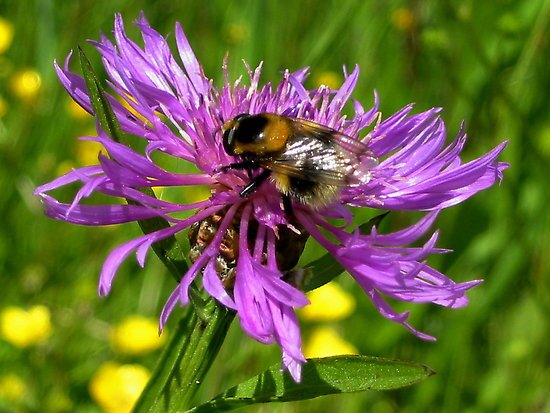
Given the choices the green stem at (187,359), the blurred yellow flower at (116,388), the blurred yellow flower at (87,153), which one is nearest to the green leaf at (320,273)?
the green stem at (187,359)

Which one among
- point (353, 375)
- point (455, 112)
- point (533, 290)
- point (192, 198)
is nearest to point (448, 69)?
point (455, 112)

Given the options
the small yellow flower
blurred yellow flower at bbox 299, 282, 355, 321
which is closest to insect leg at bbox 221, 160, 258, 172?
blurred yellow flower at bbox 299, 282, 355, 321

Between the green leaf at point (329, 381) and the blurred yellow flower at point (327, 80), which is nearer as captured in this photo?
the green leaf at point (329, 381)

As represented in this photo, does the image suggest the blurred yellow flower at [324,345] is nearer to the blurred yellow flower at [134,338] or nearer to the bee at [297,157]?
the blurred yellow flower at [134,338]

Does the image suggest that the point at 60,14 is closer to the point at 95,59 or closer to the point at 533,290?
the point at 95,59

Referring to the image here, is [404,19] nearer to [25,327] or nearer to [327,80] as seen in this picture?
[327,80]

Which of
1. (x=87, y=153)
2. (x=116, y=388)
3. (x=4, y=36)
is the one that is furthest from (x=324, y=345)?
(x=4, y=36)
